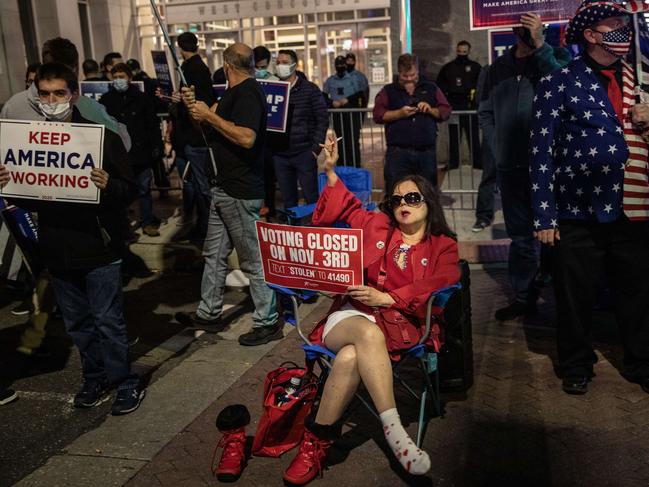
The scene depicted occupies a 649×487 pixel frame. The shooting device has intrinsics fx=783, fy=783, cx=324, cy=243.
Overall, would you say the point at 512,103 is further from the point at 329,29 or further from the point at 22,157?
the point at 329,29

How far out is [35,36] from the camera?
17750 mm

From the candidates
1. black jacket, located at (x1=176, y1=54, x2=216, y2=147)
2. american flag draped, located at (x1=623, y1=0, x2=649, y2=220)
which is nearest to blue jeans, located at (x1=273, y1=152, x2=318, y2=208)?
black jacket, located at (x1=176, y1=54, x2=216, y2=147)

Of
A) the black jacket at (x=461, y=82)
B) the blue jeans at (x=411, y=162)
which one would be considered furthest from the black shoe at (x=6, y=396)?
the black jacket at (x=461, y=82)

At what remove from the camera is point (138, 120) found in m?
Answer: 9.09

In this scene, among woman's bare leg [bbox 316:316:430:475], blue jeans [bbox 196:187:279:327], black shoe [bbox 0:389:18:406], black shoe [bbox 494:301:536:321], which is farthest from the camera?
black shoe [bbox 494:301:536:321]

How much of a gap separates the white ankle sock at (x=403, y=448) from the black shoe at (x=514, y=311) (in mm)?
2590

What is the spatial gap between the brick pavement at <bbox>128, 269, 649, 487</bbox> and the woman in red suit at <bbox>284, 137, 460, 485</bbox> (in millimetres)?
215

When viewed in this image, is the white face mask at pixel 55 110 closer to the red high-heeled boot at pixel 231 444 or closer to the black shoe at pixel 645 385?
the red high-heeled boot at pixel 231 444

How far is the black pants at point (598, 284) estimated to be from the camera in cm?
470

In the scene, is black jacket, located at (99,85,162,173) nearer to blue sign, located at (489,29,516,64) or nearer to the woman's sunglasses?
blue sign, located at (489,29,516,64)

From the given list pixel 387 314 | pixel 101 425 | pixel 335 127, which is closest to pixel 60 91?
pixel 101 425

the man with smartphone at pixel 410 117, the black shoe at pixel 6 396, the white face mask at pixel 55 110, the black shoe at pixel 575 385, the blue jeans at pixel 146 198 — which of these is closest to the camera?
the white face mask at pixel 55 110

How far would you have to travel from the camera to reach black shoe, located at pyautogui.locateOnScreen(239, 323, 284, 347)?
5.82 meters

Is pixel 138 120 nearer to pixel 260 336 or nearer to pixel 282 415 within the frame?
pixel 260 336
